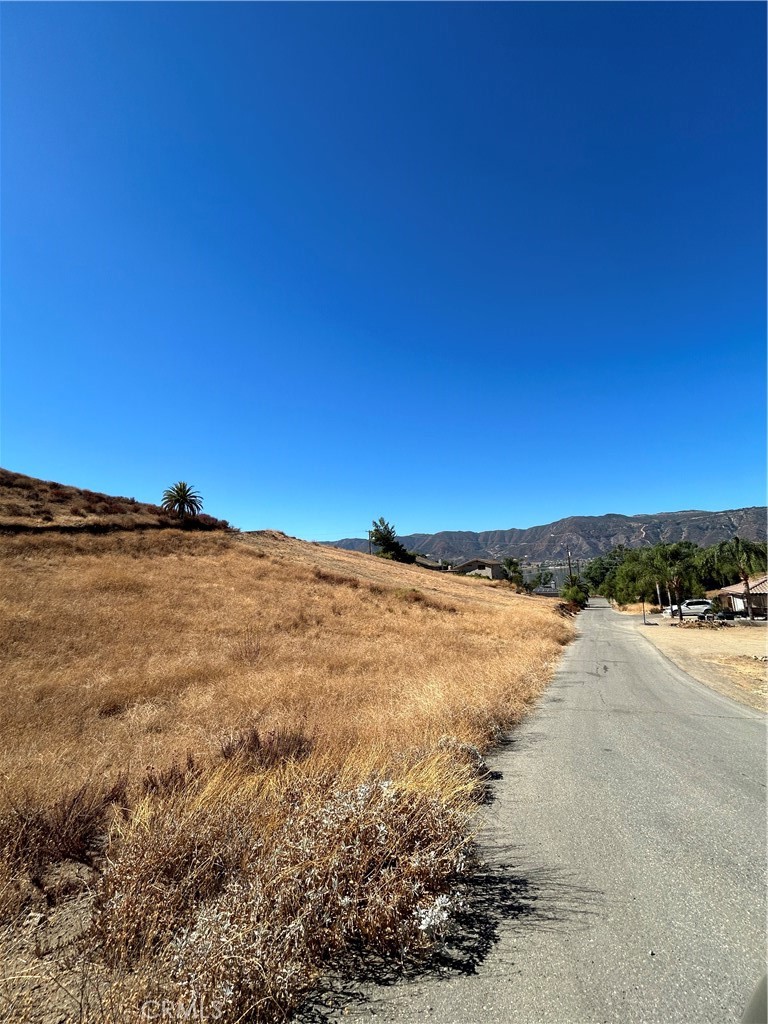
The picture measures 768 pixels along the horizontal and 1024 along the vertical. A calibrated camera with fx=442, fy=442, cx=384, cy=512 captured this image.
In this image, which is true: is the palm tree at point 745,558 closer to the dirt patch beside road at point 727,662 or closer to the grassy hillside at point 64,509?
the dirt patch beside road at point 727,662

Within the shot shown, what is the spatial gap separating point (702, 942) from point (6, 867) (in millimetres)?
4761

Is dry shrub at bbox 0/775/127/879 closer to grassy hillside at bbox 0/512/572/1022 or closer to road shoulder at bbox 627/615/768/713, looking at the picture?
grassy hillside at bbox 0/512/572/1022

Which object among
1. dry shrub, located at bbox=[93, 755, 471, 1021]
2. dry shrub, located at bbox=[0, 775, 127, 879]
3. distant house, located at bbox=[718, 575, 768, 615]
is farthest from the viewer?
distant house, located at bbox=[718, 575, 768, 615]

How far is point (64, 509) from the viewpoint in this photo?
1351 inches

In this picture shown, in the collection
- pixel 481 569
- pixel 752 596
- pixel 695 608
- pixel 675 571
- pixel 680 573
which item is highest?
pixel 675 571

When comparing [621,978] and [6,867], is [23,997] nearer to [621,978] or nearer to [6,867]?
[6,867]

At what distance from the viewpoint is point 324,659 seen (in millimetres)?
13281

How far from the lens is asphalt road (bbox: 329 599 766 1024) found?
2.40 metres

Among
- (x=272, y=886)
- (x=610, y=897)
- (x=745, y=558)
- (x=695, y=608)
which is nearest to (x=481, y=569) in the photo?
(x=695, y=608)

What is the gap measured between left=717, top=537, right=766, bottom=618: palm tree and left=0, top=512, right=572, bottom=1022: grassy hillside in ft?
147

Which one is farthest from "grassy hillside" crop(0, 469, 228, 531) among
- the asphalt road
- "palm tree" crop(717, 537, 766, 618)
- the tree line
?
the tree line

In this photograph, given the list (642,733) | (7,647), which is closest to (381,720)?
(642,733)

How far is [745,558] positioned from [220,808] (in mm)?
56733

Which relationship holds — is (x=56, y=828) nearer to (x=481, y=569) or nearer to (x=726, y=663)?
(x=726, y=663)
